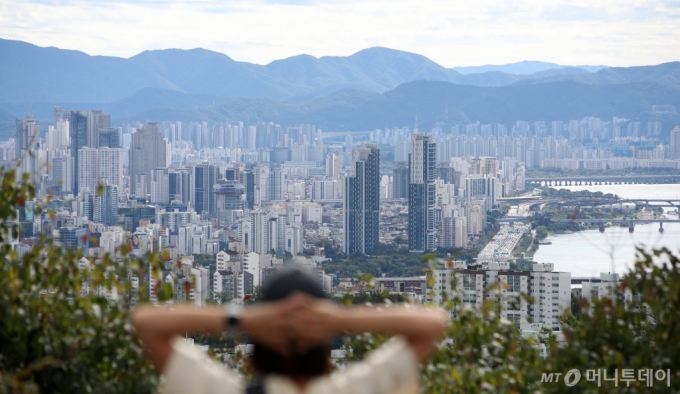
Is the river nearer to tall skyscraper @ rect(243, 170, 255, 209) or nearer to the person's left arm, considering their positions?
the person's left arm

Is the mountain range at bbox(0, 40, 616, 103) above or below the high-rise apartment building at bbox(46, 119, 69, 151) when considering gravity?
above

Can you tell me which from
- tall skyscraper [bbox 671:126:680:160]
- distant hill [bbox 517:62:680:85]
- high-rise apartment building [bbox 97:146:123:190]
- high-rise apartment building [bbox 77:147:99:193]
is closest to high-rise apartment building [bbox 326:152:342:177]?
high-rise apartment building [bbox 97:146:123:190]

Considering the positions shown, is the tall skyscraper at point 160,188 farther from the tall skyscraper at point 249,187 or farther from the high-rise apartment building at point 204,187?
the tall skyscraper at point 249,187

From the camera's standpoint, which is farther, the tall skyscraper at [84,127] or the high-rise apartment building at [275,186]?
the tall skyscraper at [84,127]

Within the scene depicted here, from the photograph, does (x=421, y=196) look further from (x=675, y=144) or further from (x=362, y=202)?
(x=675, y=144)

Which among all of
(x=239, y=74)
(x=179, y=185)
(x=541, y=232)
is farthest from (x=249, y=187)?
(x=239, y=74)

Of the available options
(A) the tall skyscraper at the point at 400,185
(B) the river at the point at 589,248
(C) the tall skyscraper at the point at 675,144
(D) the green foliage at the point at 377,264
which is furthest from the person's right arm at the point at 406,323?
(C) the tall skyscraper at the point at 675,144
